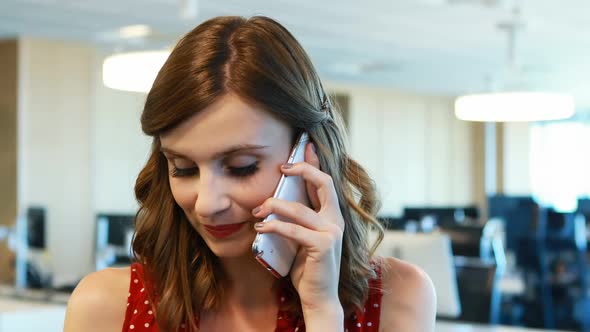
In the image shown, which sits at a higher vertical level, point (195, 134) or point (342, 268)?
point (195, 134)

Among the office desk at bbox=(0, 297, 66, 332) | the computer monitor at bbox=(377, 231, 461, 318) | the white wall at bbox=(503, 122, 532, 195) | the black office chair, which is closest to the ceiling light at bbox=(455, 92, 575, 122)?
the black office chair

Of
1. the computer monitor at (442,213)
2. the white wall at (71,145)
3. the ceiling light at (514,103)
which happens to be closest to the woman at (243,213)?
the ceiling light at (514,103)

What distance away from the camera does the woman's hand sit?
1.08 metres

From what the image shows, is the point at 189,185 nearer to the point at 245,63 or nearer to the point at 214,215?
the point at 214,215

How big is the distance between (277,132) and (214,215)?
5.4 inches

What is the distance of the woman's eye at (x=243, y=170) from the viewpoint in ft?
3.51

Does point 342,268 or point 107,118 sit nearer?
point 342,268

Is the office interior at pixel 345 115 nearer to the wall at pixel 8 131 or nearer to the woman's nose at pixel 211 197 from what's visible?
the wall at pixel 8 131

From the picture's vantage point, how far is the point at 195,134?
105cm

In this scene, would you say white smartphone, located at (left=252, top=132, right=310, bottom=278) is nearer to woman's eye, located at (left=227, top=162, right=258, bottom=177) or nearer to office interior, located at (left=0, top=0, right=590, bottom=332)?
woman's eye, located at (left=227, top=162, right=258, bottom=177)

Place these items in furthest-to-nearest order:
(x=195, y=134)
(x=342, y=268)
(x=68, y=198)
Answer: (x=68, y=198) → (x=342, y=268) → (x=195, y=134)

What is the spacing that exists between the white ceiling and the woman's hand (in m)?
3.60

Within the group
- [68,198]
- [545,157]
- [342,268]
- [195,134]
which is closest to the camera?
[195,134]

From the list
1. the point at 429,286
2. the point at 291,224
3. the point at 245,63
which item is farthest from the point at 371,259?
the point at 245,63
